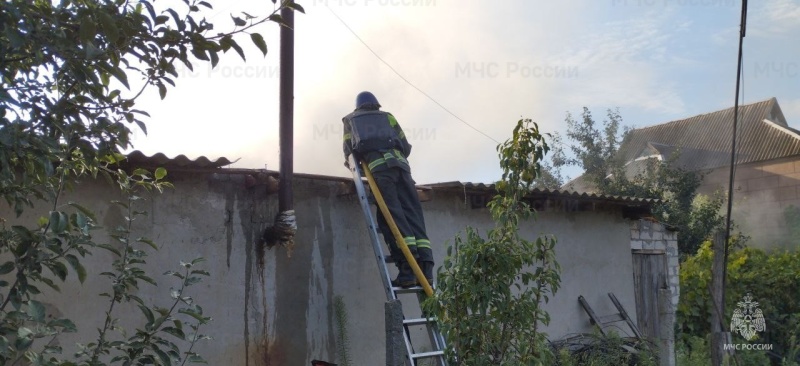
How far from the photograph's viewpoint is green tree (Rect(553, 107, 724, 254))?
59.1 ft

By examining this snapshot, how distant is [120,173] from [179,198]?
2.47 m

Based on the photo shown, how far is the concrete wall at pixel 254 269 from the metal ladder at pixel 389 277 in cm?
42

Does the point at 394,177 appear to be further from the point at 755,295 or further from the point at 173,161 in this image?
the point at 755,295

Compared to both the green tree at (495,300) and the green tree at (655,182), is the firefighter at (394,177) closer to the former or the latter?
the green tree at (495,300)

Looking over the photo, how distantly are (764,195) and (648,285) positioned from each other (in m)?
17.9

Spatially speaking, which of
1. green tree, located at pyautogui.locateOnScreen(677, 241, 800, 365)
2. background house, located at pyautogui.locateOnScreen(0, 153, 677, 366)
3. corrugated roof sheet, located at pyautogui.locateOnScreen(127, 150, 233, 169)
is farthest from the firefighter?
green tree, located at pyautogui.locateOnScreen(677, 241, 800, 365)

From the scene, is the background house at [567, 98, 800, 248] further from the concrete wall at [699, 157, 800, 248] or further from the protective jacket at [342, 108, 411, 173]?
the protective jacket at [342, 108, 411, 173]

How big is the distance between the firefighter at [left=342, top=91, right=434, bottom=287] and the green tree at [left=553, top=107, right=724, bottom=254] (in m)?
12.0

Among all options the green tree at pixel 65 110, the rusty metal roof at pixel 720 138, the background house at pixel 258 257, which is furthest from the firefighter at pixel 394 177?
the rusty metal roof at pixel 720 138

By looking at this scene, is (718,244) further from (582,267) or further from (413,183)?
(413,183)

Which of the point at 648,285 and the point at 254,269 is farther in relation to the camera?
the point at 648,285

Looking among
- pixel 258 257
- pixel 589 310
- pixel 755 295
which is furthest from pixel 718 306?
pixel 755 295

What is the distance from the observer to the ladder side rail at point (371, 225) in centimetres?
567

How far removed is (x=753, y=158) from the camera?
25594 millimetres
